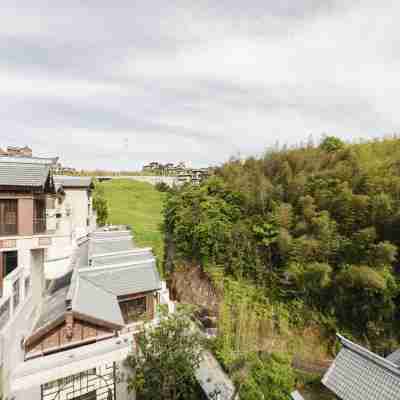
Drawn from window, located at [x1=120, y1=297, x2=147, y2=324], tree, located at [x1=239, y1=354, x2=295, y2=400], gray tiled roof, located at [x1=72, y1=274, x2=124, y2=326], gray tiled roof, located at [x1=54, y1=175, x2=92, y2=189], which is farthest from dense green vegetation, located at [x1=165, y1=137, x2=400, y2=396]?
gray tiled roof, located at [x1=54, y1=175, x2=92, y2=189]

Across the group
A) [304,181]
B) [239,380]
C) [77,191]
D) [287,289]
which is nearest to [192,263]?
[287,289]

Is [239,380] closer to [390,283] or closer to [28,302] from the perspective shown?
[390,283]

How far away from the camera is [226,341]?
558 centimetres

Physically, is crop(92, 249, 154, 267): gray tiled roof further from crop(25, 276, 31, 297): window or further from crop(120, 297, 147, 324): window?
crop(25, 276, 31, 297): window

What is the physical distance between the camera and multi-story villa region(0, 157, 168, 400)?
355cm

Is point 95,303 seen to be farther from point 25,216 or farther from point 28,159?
point 28,159

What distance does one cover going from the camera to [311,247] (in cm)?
563

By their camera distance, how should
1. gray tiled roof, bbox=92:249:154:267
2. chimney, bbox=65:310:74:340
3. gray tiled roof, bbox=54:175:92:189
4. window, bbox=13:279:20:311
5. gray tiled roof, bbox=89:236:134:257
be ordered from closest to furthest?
chimney, bbox=65:310:74:340, window, bbox=13:279:20:311, gray tiled roof, bbox=92:249:154:267, gray tiled roof, bbox=89:236:134:257, gray tiled roof, bbox=54:175:92:189

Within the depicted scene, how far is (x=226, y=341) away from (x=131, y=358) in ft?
8.97

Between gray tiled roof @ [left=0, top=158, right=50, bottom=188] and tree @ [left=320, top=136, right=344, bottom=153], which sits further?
tree @ [left=320, top=136, right=344, bottom=153]

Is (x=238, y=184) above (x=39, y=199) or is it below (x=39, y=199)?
above

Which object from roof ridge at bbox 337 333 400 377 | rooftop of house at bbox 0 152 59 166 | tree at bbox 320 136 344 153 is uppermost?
tree at bbox 320 136 344 153

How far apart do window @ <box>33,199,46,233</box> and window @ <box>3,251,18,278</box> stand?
0.58 meters

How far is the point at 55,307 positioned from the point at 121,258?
1773 mm
